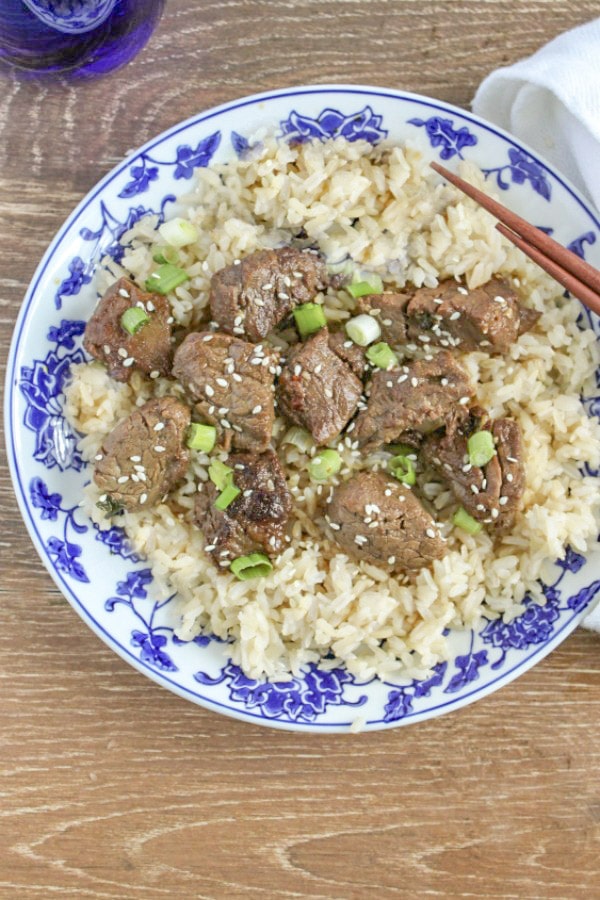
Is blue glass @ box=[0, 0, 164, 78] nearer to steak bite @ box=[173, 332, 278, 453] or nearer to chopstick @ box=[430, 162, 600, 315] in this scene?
steak bite @ box=[173, 332, 278, 453]

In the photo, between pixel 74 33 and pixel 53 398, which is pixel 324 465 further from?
pixel 74 33

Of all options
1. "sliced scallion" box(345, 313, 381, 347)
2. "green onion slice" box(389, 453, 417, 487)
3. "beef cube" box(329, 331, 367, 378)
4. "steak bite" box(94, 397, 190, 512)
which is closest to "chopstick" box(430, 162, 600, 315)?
"sliced scallion" box(345, 313, 381, 347)

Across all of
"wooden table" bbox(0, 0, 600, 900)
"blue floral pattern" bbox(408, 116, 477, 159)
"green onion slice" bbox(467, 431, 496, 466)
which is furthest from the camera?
"wooden table" bbox(0, 0, 600, 900)

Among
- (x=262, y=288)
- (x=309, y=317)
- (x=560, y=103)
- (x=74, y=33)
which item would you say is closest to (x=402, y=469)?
(x=309, y=317)

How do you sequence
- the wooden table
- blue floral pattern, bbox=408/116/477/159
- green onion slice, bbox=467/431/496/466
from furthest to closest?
the wooden table, blue floral pattern, bbox=408/116/477/159, green onion slice, bbox=467/431/496/466

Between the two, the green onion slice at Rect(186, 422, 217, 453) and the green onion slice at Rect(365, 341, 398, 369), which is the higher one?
the green onion slice at Rect(365, 341, 398, 369)

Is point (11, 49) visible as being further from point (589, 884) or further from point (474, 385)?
point (589, 884)

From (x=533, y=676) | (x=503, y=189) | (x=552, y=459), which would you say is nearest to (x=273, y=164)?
(x=503, y=189)
